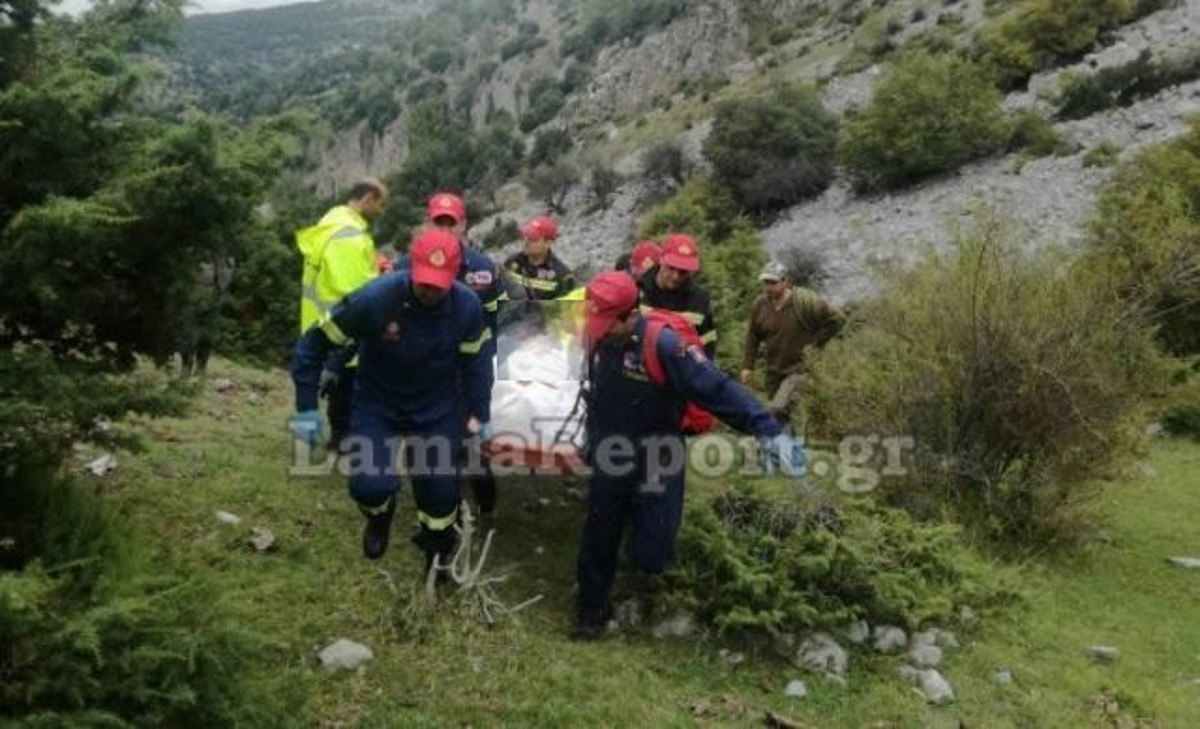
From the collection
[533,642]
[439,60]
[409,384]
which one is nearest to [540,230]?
[409,384]

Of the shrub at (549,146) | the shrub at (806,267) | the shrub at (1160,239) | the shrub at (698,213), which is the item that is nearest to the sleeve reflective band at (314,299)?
the shrub at (1160,239)

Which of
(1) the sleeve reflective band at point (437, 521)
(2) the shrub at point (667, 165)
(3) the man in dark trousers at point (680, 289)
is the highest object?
(2) the shrub at point (667, 165)

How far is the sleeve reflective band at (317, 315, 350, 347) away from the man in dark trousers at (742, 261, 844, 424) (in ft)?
13.5

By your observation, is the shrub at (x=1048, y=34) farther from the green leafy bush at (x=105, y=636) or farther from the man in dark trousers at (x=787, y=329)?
the green leafy bush at (x=105, y=636)

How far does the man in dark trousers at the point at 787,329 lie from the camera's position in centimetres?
799

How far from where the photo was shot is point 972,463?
724 centimetres

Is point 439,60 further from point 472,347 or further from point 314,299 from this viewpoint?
point 472,347

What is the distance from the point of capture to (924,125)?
105 ft

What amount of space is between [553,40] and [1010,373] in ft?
341

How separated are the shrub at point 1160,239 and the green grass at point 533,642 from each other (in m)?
2.15

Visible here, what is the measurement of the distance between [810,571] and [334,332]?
258 cm

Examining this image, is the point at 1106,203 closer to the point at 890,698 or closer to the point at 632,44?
the point at 890,698

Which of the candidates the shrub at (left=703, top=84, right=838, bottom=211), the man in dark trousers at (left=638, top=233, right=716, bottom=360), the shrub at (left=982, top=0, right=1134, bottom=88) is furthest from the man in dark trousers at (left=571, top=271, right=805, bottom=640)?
the shrub at (left=982, top=0, right=1134, bottom=88)

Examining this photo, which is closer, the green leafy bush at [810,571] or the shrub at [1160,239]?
the green leafy bush at [810,571]
